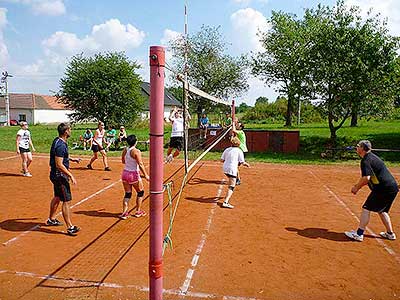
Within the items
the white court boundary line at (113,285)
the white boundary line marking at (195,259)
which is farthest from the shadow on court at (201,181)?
the white court boundary line at (113,285)

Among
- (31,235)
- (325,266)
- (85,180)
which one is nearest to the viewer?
(325,266)

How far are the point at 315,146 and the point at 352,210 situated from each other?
13528 millimetres

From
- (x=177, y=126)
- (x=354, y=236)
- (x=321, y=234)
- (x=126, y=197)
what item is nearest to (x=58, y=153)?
(x=126, y=197)

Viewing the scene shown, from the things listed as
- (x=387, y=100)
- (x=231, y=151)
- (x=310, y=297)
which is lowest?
(x=310, y=297)

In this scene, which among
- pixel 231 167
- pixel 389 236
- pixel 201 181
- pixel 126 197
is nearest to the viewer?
pixel 389 236

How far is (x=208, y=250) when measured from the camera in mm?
6305

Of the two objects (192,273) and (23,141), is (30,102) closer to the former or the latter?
(23,141)

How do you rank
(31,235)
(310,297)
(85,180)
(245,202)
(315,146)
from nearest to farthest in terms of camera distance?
(310,297) → (31,235) → (245,202) → (85,180) → (315,146)

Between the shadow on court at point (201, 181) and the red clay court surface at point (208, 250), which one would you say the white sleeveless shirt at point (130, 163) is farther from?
the shadow on court at point (201, 181)

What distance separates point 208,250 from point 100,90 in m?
30.4

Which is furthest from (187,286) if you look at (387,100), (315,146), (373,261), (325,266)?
(315,146)

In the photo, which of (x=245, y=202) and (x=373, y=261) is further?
(x=245, y=202)

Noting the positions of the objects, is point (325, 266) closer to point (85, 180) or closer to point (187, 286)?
point (187, 286)

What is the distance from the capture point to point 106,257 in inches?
235
